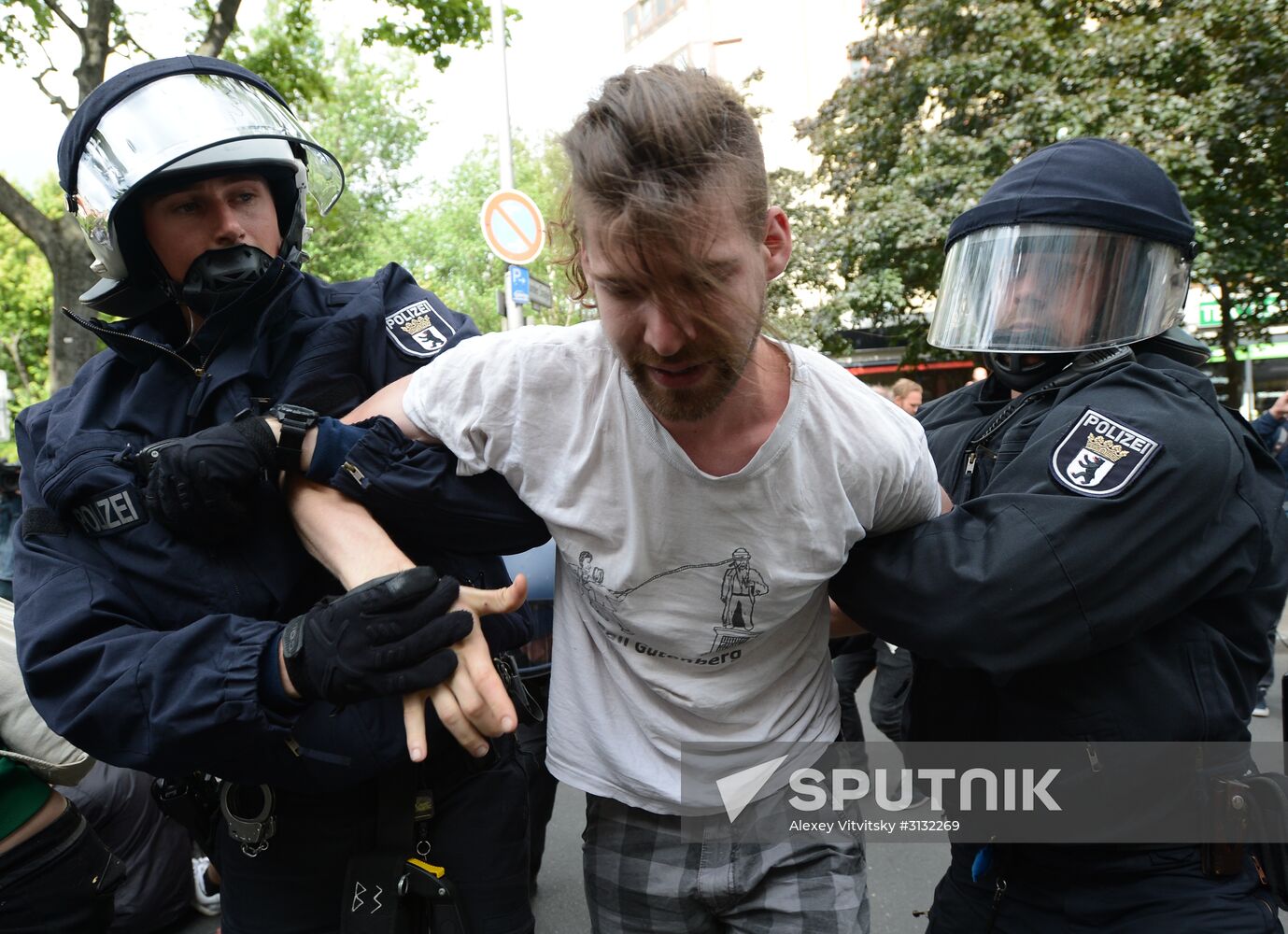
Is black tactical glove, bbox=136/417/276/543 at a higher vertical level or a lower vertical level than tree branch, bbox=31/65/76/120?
lower

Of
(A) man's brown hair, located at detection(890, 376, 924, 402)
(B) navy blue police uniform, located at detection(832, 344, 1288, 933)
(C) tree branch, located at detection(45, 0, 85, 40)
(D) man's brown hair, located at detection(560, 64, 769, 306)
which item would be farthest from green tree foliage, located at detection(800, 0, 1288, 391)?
(D) man's brown hair, located at detection(560, 64, 769, 306)

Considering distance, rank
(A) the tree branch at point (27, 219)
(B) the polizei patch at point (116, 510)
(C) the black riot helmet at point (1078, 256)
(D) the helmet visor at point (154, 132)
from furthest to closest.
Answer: (A) the tree branch at point (27, 219)
(C) the black riot helmet at point (1078, 256)
(D) the helmet visor at point (154, 132)
(B) the polizei patch at point (116, 510)

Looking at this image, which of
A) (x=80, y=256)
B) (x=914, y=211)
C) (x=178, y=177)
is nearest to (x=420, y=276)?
(x=914, y=211)

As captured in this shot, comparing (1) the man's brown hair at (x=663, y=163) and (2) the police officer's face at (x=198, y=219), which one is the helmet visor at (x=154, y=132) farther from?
(1) the man's brown hair at (x=663, y=163)

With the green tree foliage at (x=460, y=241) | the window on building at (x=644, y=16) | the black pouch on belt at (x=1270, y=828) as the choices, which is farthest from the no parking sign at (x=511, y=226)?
the window on building at (x=644, y=16)

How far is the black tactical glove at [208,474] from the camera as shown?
51.9 inches

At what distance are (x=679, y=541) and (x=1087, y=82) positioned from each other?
379 inches

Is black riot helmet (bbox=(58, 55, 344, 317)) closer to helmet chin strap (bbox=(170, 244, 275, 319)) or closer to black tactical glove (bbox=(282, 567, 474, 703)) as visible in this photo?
helmet chin strap (bbox=(170, 244, 275, 319))

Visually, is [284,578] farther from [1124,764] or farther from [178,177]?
[1124,764]

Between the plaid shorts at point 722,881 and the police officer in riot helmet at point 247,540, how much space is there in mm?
189

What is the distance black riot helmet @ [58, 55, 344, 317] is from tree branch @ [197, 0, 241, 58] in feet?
18.4

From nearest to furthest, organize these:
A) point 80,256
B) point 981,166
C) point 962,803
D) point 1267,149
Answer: point 962,803, point 80,256, point 1267,149, point 981,166

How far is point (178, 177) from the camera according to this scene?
5.19 feet

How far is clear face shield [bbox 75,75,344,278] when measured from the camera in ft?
5.11
